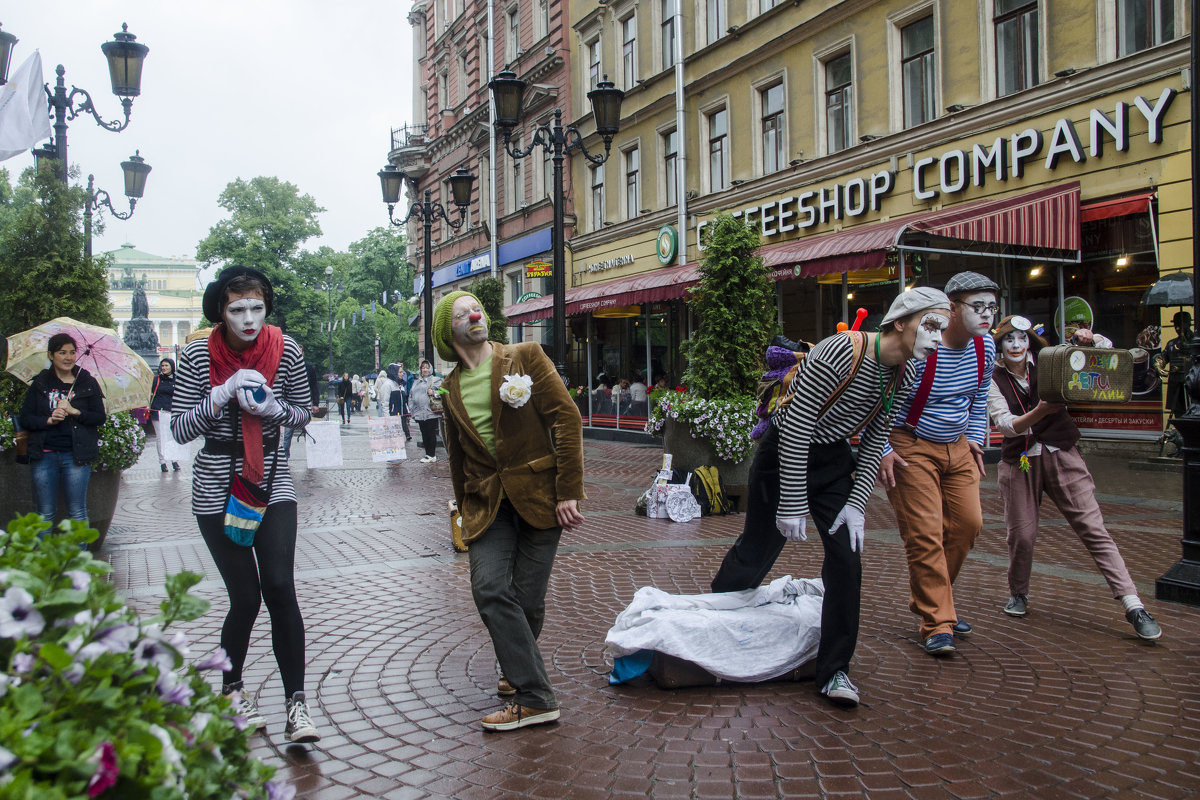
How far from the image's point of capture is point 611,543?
26.0 ft

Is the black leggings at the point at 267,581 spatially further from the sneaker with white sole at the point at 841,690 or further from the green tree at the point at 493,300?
the green tree at the point at 493,300

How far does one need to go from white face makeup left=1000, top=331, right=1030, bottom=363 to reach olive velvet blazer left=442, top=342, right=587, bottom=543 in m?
2.88

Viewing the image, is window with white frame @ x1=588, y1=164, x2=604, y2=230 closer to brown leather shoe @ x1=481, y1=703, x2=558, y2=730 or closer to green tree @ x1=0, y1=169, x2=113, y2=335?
green tree @ x1=0, y1=169, x2=113, y2=335

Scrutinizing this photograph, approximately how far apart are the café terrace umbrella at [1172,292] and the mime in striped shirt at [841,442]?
9.85 meters

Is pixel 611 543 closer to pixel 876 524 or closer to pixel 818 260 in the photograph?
pixel 876 524

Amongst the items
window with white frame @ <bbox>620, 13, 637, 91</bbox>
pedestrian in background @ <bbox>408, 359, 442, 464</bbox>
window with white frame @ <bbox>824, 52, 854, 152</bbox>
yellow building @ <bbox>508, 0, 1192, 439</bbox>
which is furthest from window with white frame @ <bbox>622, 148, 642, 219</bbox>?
pedestrian in background @ <bbox>408, 359, 442, 464</bbox>

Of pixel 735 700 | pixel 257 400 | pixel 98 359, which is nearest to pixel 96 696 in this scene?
pixel 257 400

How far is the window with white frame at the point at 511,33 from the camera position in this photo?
3234 cm

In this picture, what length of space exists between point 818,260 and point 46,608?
14.5 m

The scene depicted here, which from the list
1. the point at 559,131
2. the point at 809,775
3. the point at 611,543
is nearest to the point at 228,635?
the point at 809,775

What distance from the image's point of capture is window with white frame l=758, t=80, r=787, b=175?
66.0 ft

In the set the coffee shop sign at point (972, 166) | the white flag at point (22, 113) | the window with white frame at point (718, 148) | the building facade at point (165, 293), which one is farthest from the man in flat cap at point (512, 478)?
Answer: the building facade at point (165, 293)

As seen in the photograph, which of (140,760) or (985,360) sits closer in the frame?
(140,760)

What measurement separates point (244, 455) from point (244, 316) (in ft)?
1.77
